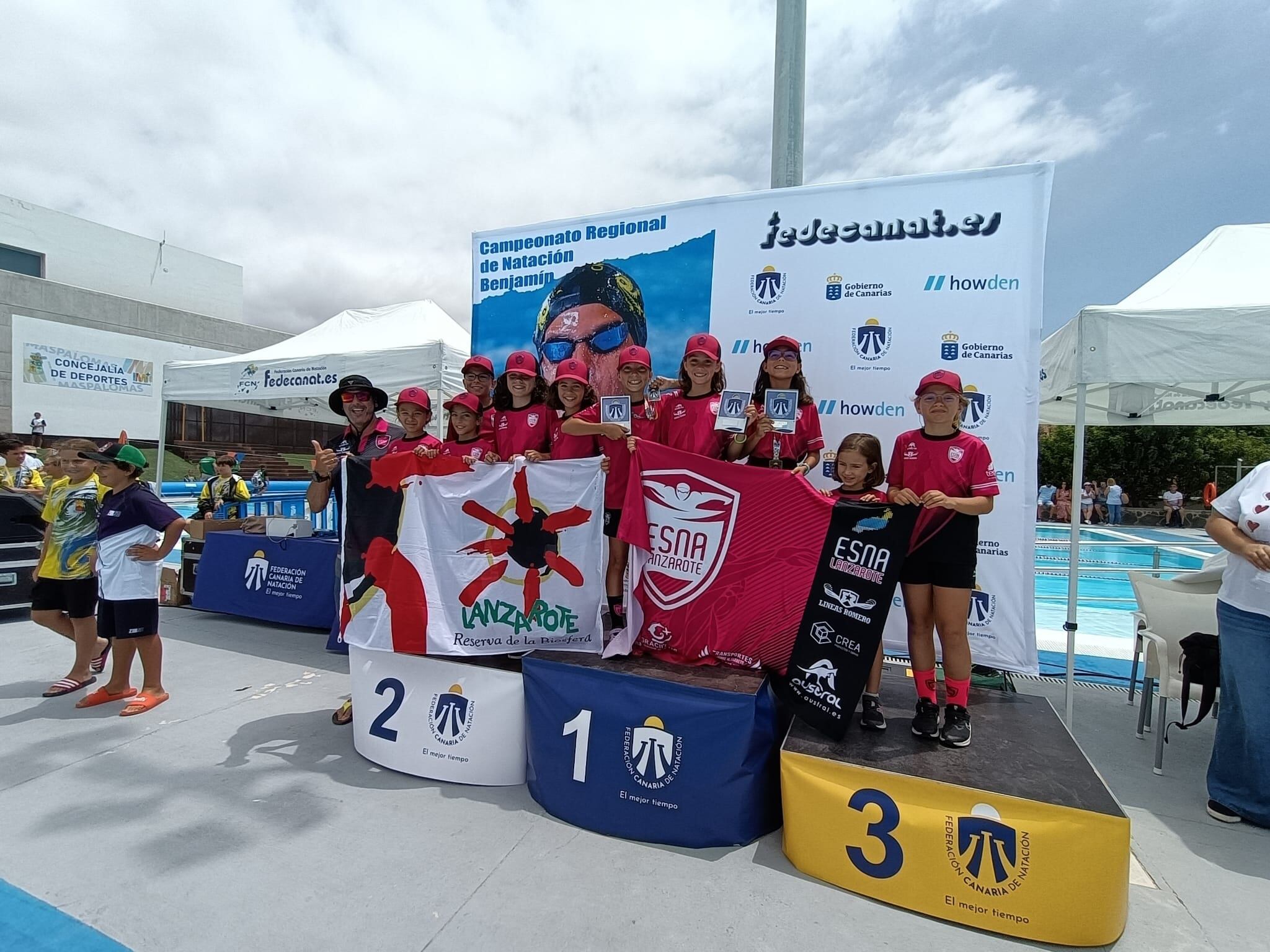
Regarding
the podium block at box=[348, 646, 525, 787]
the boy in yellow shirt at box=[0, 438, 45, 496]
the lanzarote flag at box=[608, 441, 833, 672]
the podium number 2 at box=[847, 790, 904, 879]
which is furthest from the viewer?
the boy in yellow shirt at box=[0, 438, 45, 496]

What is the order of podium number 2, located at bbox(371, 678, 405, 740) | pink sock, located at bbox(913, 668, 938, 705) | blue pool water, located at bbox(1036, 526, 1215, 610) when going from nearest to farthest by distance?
pink sock, located at bbox(913, 668, 938, 705), podium number 2, located at bbox(371, 678, 405, 740), blue pool water, located at bbox(1036, 526, 1215, 610)

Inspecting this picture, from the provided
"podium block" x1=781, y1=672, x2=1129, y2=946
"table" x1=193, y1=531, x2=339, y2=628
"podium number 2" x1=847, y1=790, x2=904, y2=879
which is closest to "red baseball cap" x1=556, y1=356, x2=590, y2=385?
"podium block" x1=781, y1=672, x2=1129, y2=946

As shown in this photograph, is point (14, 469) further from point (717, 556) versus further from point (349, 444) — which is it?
point (717, 556)

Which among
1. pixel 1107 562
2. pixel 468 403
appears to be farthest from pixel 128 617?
pixel 1107 562

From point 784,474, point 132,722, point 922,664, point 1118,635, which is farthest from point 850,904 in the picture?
point 1118,635

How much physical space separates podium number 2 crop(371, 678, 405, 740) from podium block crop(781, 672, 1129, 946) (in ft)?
6.24

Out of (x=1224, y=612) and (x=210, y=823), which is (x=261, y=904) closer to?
(x=210, y=823)

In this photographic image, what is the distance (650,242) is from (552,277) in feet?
2.72

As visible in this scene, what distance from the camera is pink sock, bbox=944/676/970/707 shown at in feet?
9.15

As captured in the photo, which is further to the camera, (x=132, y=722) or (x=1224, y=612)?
(x=132, y=722)

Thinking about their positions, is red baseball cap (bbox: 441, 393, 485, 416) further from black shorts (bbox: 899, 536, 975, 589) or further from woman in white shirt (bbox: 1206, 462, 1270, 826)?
woman in white shirt (bbox: 1206, 462, 1270, 826)

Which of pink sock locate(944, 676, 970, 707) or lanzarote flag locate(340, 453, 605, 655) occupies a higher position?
lanzarote flag locate(340, 453, 605, 655)

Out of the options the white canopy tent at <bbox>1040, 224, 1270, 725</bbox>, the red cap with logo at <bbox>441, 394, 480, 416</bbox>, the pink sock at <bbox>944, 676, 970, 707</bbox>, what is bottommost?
the pink sock at <bbox>944, 676, 970, 707</bbox>

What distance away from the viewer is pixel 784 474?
2.98 m
